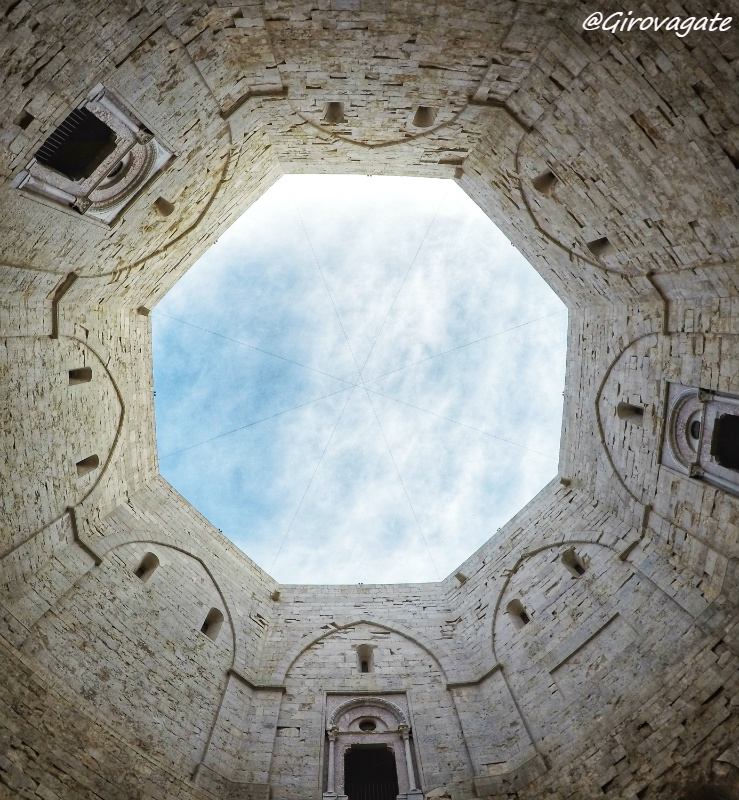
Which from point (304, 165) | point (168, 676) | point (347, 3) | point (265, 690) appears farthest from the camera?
point (304, 165)

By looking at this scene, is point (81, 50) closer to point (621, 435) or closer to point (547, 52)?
point (547, 52)

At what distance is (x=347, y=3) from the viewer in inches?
264

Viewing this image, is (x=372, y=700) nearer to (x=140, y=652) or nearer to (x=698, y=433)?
(x=140, y=652)

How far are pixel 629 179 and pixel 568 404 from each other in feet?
18.7

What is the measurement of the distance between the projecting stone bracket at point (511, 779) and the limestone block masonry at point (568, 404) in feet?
0.13

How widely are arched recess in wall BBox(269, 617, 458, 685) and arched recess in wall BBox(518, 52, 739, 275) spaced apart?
319 inches

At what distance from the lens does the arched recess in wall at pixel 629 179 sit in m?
6.32

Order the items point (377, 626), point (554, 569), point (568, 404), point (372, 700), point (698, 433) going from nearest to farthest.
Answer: point (698, 433) → point (372, 700) → point (554, 569) → point (377, 626) → point (568, 404)

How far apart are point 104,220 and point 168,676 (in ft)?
23.6

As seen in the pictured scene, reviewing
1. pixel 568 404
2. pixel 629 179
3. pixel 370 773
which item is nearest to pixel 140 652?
pixel 370 773

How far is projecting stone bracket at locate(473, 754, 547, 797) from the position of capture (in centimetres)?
763

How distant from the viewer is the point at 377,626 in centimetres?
1180

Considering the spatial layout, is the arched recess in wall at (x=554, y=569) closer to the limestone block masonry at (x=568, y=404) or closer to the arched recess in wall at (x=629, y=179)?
the limestone block masonry at (x=568, y=404)

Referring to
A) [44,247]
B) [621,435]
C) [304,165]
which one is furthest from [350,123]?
[621,435]
